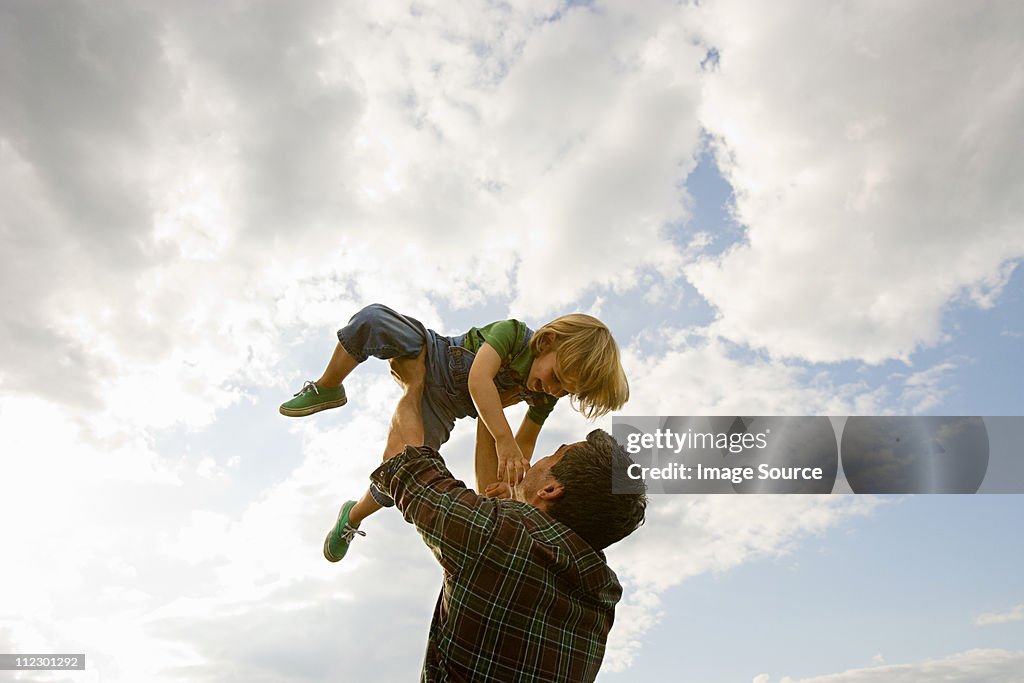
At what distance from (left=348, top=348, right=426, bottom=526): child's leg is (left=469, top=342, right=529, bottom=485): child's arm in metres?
0.41

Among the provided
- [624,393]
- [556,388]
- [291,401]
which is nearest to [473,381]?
[556,388]

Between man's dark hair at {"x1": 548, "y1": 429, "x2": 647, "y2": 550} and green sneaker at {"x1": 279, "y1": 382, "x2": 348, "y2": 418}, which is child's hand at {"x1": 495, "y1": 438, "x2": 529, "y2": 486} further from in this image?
green sneaker at {"x1": 279, "y1": 382, "x2": 348, "y2": 418}

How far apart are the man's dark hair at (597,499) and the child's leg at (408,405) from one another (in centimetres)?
161

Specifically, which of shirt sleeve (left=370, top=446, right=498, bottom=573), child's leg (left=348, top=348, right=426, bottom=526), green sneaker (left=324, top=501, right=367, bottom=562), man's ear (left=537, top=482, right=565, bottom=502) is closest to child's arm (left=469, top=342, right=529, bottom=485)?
child's leg (left=348, top=348, right=426, bottom=526)

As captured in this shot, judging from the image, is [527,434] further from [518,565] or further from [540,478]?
[518,565]

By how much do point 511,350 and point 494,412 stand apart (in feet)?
1.61

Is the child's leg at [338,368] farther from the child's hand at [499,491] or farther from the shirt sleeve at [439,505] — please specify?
the shirt sleeve at [439,505]

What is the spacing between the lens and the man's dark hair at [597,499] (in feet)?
9.55

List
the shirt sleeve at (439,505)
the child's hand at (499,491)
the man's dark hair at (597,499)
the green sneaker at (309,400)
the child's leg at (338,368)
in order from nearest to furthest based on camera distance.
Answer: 1. the shirt sleeve at (439,505)
2. the man's dark hair at (597,499)
3. the child's hand at (499,491)
4. the child's leg at (338,368)
5. the green sneaker at (309,400)

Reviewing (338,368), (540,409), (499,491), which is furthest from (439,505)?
(338,368)

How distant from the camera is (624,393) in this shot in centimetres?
500

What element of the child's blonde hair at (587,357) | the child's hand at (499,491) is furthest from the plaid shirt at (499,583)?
the child's blonde hair at (587,357)

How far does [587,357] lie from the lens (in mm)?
4766

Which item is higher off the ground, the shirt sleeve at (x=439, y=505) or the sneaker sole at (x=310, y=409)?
the sneaker sole at (x=310, y=409)
